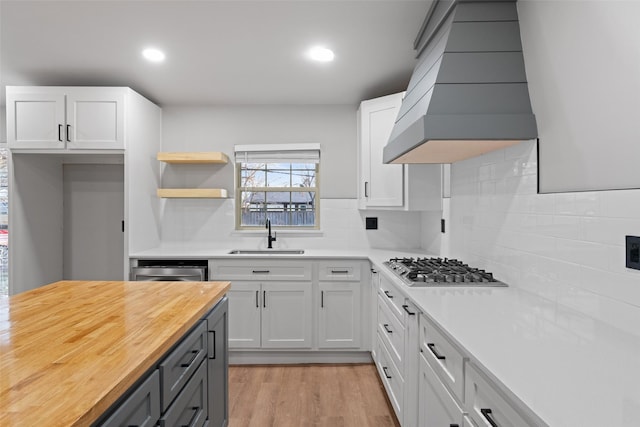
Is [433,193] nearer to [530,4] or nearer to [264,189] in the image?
[530,4]

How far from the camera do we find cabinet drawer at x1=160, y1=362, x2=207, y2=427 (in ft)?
4.18

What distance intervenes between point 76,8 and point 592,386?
290cm

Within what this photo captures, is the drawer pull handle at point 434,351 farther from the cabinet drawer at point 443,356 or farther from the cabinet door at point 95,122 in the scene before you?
the cabinet door at point 95,122

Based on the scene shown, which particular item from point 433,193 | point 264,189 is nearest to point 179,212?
point 264,189

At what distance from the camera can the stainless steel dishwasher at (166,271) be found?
3115 mm

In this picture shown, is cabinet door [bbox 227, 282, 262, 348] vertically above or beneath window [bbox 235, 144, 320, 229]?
beneath

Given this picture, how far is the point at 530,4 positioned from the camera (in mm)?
1794

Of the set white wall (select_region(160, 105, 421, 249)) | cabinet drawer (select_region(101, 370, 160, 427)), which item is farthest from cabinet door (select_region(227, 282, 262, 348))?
cabinet drawer (select_region(101, 370, 160, 427))

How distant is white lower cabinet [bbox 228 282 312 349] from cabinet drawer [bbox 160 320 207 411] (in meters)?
1.50

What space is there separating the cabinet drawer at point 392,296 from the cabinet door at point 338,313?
20.4 inches

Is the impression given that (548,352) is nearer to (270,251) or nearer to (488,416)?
(488,416)

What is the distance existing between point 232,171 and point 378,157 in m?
1.57

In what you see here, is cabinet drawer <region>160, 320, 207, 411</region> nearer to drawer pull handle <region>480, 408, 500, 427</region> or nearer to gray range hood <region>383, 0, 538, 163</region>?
drawer pull handle <region>480, 408, 500, 427</region>

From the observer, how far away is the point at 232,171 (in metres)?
3.83
